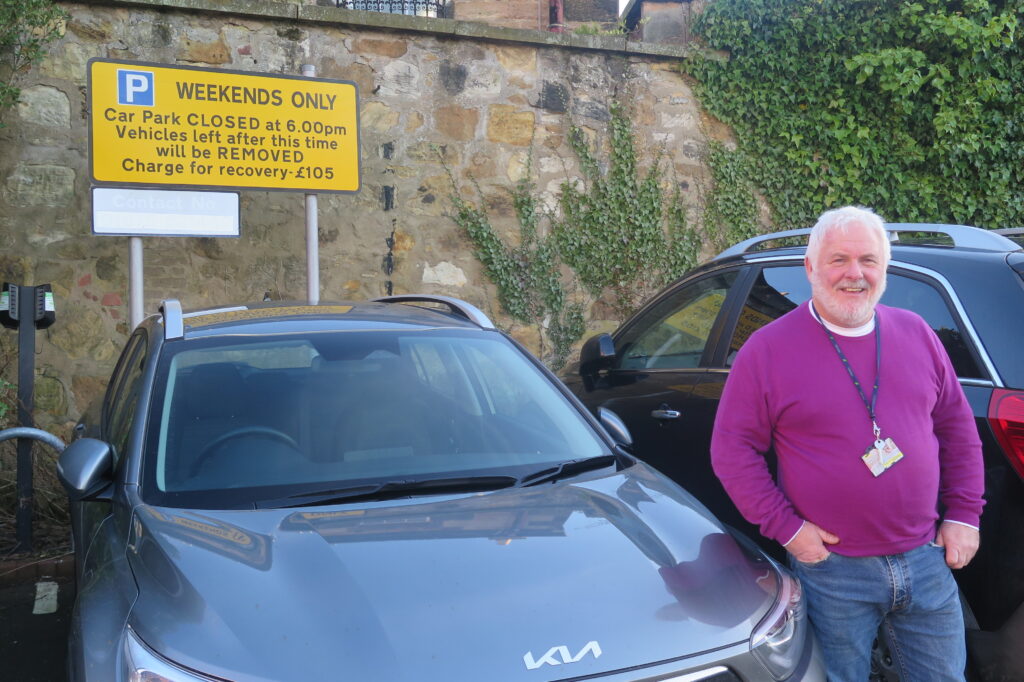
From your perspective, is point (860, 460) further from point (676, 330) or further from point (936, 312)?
point (676, 330)

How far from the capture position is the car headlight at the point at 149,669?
6.33 feet

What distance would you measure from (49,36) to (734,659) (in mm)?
6225

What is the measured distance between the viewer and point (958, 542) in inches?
93.7

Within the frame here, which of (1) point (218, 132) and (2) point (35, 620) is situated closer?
(2) point (35, 620)

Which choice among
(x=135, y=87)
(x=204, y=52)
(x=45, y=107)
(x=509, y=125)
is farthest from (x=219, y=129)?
(x=509, y=125)

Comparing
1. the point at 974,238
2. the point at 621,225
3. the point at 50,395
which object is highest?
the point at 621,225

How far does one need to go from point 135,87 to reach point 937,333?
16.3ft

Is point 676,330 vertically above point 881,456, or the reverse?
point 676,330

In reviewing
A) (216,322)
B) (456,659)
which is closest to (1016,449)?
(456,659)

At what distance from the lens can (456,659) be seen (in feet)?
6.38

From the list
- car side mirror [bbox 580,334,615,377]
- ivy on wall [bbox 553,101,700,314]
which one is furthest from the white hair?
ivy on wall [bbox 553,101,700,314]

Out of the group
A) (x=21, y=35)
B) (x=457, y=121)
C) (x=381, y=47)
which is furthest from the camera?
(x=457, y=121)

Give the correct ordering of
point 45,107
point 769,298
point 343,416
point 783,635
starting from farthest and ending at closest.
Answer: point 45,107 → point 769,298 → point 343,416 → point 783,635

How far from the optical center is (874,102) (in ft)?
26.6
